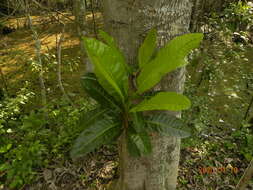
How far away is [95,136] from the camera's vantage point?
0.85 m

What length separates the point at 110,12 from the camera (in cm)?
91

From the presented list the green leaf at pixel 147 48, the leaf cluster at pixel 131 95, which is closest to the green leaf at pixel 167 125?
the leaf cluster at pixel 131 95

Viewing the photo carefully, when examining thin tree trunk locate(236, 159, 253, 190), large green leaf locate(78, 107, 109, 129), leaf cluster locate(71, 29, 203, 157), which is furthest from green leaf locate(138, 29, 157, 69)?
thin tree trunk locate(236, 159, 253, 190)

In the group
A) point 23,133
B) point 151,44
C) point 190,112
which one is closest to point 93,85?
point 151,44

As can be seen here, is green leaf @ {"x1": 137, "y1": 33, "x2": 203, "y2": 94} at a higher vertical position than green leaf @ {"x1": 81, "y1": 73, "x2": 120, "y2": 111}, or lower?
higher

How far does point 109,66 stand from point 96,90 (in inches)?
8.4

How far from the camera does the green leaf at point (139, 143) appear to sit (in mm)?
886

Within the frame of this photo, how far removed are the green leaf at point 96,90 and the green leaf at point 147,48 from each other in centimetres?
20

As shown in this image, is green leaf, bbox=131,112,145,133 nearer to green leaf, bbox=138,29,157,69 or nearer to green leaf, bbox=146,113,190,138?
green leaf, bbox=146,113,190,138

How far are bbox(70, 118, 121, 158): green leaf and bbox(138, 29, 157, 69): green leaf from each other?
0.29 m

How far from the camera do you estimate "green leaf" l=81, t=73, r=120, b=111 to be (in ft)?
3.00

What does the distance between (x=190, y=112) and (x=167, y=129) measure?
78.8 inches

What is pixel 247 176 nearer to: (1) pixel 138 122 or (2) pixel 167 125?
(2) pixel 167 125
